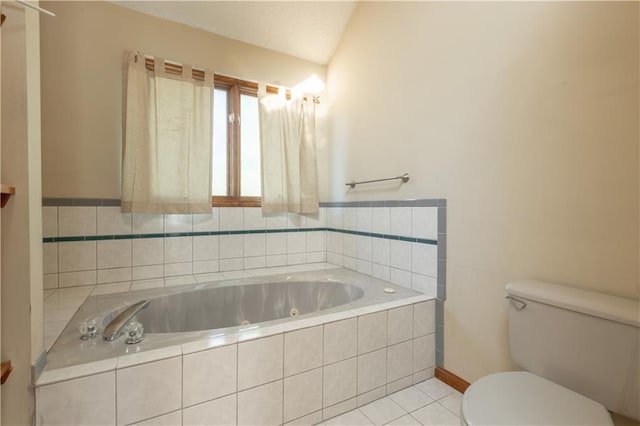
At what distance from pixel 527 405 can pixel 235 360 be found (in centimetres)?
107

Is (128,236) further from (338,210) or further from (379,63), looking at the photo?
(379,63)

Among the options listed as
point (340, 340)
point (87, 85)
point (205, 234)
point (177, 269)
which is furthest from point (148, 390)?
point (87, 85)

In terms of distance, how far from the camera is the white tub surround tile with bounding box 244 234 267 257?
2.55 metres

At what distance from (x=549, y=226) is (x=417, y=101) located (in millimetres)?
1095

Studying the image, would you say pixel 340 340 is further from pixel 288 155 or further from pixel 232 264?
pixel 288 155

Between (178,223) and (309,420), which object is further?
(178,223)

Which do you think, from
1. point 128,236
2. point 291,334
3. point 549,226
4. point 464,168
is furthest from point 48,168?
point 549,226

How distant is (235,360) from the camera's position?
1.23 m

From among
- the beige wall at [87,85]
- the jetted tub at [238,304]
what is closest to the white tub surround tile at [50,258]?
the beige wall at [87,85]

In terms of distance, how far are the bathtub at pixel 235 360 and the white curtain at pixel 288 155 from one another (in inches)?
34.2

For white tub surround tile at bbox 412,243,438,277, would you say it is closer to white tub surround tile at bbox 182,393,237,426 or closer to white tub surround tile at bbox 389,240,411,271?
white tub surround tile at bbox 389,240,411,271

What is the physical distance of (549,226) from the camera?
1.29 m

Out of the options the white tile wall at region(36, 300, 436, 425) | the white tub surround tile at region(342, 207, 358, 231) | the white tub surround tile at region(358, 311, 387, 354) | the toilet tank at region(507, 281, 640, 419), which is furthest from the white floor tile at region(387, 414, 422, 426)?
the white tub surround tile at region(342, 207, 358, 231)

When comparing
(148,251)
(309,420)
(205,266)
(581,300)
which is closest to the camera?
(581,300)
